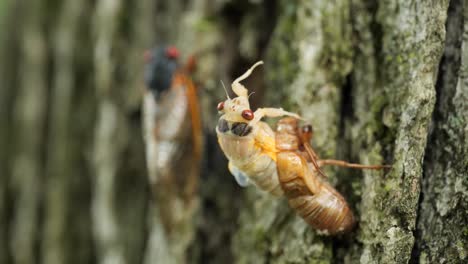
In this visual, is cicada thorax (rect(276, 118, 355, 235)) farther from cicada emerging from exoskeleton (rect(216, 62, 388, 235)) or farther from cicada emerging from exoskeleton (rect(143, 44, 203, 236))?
cicada emerging from exoskeleton (rect(143, 44, 203, 236))

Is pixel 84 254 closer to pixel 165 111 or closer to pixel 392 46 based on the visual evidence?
pixel 165 111

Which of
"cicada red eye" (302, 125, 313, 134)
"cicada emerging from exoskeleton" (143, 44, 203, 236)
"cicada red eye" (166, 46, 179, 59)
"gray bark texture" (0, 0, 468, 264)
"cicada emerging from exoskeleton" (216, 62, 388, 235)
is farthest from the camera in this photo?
"cicada red eye" (166, 46, 179, 59)

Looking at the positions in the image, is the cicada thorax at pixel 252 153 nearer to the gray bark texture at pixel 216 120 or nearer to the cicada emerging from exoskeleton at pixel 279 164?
the cicada emerging from exoskeleton at pixel 279 164

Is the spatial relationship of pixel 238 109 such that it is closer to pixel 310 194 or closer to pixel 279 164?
pixel 279 164

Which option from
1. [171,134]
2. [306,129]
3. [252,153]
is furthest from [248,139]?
[171,134]

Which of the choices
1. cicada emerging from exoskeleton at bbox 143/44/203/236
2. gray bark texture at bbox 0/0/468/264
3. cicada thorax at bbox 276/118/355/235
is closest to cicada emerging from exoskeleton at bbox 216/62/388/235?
cicada thorax at bbox 276/118/355/235

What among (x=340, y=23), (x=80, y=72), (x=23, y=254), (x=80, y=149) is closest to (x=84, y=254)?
(x=23, y=254)
